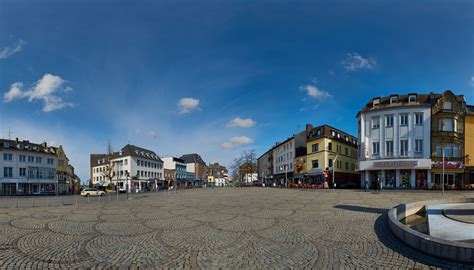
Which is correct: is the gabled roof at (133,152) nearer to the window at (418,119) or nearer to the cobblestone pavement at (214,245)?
the window at (418,119)

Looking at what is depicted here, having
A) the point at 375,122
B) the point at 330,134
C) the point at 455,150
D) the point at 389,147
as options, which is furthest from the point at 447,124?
the point at 330,134

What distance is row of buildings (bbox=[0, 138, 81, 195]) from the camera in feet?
178

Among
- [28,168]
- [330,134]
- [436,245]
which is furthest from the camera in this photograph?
[28,168]

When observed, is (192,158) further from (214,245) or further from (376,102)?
(214,245)

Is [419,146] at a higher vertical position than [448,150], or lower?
higher

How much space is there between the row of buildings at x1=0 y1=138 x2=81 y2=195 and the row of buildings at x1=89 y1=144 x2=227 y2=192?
11333 mm

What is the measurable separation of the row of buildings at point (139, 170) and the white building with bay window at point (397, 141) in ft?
115

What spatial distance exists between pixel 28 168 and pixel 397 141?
6617 cm

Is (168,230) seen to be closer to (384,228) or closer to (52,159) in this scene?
(384,228)

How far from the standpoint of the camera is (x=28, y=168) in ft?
191

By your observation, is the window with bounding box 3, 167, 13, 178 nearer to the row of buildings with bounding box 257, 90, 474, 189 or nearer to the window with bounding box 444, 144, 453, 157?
the row of buildings with bounding box 257, 90, 474, 189

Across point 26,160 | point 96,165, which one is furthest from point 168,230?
point 96,165

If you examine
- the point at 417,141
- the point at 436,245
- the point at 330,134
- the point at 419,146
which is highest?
the point at 330,134

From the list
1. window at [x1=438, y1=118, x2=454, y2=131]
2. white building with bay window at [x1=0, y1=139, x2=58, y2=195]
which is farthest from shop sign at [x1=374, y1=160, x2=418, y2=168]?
white building with bay window at [x1=0, y1=139, x2=58, y2=195]
